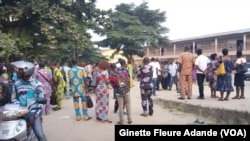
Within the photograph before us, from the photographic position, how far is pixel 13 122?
Answer: 4.31 meters

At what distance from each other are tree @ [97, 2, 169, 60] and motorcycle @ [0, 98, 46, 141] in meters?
25.5

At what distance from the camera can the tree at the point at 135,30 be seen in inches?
1233

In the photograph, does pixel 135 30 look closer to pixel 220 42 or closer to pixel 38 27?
pixel 220 42

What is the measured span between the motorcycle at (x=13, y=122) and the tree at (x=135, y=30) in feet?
83.8

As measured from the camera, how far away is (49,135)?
6.93 m

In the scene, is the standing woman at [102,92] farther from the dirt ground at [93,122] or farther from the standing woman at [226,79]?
the standing woman at [226,79]

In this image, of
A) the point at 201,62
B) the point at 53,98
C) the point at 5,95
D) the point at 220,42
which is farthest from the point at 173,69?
the point at 220,42

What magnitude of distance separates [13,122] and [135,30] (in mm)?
27741

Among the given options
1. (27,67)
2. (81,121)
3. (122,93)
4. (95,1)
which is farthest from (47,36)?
(27,67)

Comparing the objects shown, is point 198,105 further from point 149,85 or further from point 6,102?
point 6,102

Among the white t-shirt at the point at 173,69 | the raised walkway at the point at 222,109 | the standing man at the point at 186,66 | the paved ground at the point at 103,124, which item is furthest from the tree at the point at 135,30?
the raised walkway at the point at 222,109

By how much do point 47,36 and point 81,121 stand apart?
639cm

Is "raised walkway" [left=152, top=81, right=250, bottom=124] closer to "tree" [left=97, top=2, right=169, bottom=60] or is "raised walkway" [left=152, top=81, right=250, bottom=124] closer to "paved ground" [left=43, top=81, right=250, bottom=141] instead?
"paved ground" [left=43, top=81, right=250, bottom=141]

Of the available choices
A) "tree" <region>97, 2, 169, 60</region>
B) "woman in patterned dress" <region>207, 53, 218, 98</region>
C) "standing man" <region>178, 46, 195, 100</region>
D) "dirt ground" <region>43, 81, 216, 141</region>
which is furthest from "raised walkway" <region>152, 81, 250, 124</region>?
"tree" <region>97, 2, 169, 60</region>
